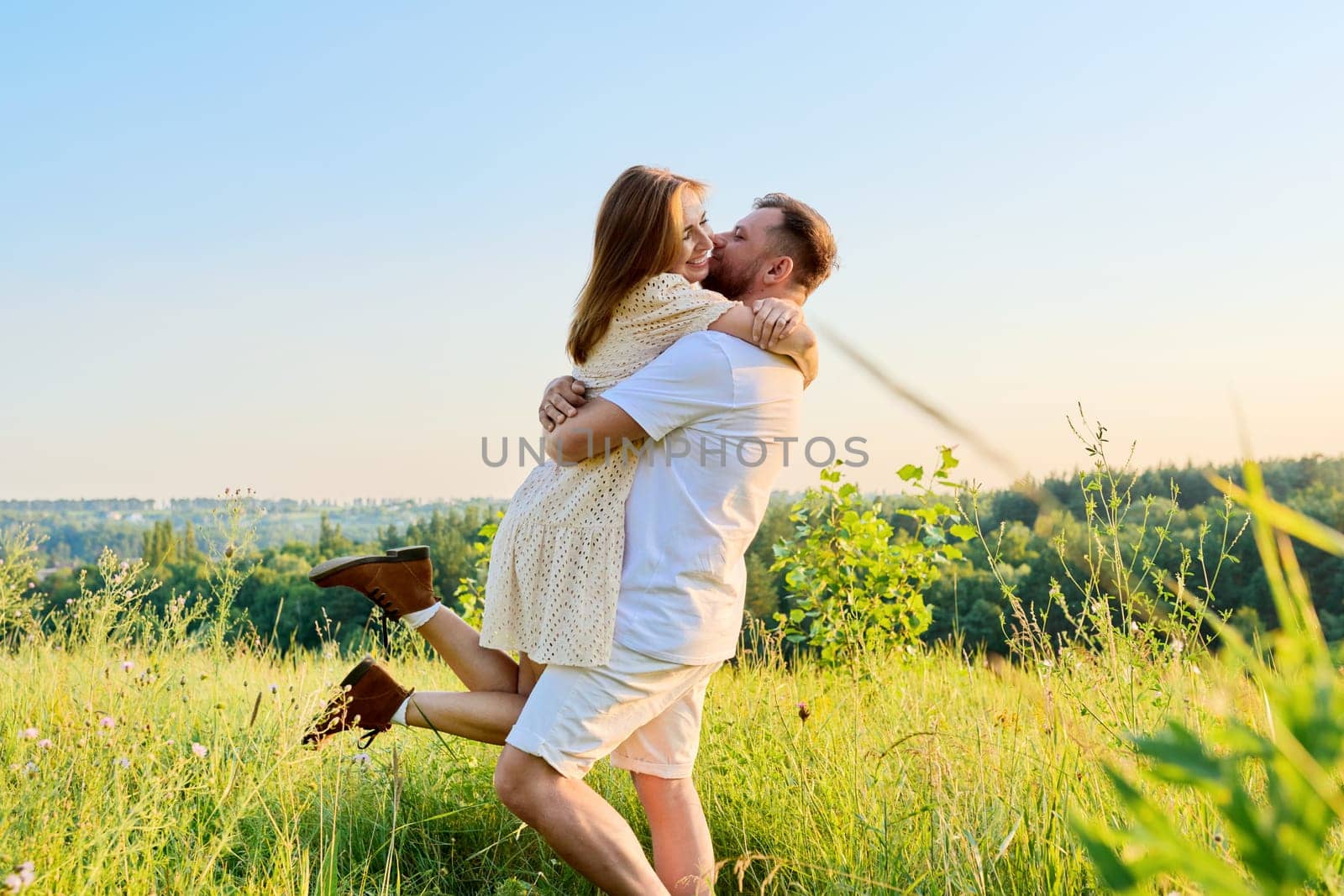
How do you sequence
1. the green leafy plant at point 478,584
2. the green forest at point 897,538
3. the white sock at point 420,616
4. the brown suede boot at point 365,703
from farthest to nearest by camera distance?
the green forest at point 897,538 < the green leafy plant at point 478,584 < the white sock at point 420,616 < the brown suede boot at point 365,703

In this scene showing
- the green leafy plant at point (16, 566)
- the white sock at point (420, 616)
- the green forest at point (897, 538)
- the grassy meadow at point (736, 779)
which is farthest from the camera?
the green forest at point (897, 538)

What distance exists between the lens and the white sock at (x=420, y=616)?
315 centimetres

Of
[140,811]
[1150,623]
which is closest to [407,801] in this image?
[140,811]

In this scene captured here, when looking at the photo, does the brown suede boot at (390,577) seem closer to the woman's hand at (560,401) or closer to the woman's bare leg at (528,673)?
the woman's bare leg at (528,673)

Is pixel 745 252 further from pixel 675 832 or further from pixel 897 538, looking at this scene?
pixel 897 538

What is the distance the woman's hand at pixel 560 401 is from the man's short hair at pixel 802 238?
71 centimetres

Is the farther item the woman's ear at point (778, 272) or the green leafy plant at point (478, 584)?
the green leafy plant at point (478, 584)

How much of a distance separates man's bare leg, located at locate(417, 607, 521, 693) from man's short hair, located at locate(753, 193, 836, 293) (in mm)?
1453

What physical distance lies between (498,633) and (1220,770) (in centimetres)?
239

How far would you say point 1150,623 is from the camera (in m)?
2.56

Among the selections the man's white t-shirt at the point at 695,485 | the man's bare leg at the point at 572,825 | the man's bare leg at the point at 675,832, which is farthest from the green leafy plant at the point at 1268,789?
the man's bare leg at the point at 675,832

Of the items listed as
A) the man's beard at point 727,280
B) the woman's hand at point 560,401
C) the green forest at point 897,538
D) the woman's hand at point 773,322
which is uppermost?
the man's beard at point 727,280

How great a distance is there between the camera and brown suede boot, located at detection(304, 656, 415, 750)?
2998 millimetres

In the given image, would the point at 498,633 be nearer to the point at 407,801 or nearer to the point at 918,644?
the point at 407,801
